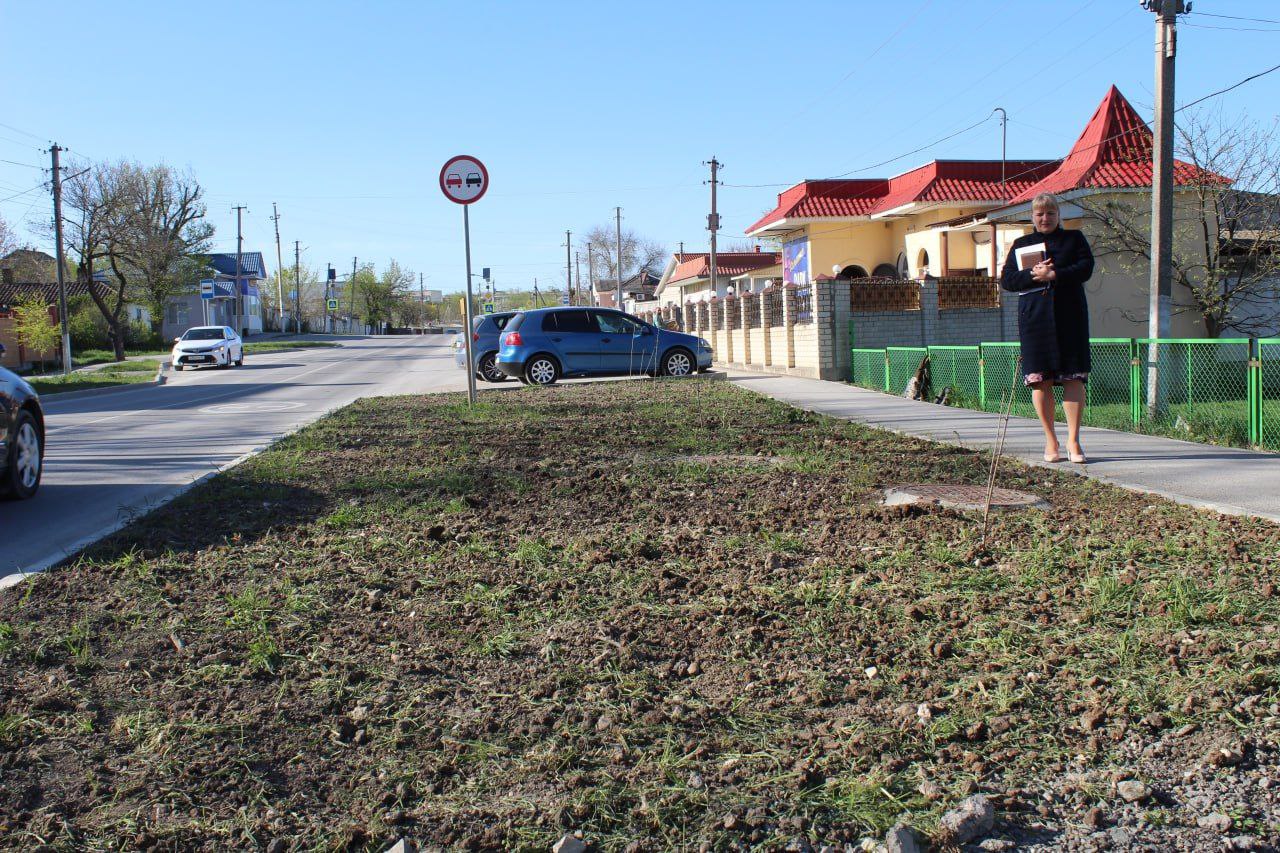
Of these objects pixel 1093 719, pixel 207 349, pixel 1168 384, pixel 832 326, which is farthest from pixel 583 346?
pixel 207 349

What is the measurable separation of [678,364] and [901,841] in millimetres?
19464

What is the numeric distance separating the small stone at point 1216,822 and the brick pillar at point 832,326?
1849 centimetres

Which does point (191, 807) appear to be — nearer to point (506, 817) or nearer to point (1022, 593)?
point (506, 817)

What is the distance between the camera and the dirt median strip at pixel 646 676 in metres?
2.60

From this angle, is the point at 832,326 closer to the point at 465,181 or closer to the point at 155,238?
the point at 465,181

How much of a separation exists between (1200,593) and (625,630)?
7.29ft

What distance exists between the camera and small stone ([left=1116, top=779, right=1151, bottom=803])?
258 centimetres

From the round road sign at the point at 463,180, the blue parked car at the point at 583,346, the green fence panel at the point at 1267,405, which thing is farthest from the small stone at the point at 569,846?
the blue parked car at the point at 583,346

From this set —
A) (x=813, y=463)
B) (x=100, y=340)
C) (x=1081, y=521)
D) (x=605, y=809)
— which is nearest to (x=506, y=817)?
(x=605, y=809)

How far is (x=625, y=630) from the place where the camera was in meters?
3.92

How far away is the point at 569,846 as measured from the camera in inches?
94.3

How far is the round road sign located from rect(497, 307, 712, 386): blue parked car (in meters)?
6.80

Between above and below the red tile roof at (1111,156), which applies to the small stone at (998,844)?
below

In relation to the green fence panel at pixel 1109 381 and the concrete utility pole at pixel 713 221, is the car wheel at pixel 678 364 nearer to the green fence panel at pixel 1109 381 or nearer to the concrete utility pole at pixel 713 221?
the green fence panel at pixel 1109 381
